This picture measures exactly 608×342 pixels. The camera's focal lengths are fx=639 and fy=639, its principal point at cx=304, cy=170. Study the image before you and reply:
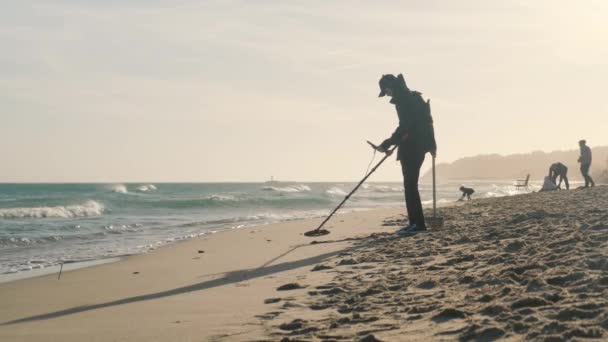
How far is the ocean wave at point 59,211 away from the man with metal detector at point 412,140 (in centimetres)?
1995

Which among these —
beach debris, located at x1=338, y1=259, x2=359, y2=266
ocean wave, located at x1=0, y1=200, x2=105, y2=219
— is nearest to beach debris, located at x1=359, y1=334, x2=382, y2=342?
beach debris, located at x1=338, y1=259, x2=359, y2=266

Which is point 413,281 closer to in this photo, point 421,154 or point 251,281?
point 251,281

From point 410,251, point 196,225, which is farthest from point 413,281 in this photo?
point 196,225

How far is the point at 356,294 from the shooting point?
14.0 feet

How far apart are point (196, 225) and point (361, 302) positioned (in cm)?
1288

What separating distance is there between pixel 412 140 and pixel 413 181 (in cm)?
53

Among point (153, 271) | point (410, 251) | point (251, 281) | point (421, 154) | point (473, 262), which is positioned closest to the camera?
point (473, 262)

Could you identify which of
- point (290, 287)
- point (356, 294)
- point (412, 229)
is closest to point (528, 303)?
point (356, 294)

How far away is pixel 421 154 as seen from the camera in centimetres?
833

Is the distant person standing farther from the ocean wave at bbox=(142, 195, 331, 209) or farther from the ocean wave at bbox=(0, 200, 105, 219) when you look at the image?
the ocean wave at bbox=(0, 200, 105, 219)

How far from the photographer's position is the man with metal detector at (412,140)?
8.28 meters

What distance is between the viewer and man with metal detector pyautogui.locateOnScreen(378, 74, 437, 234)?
828 cm

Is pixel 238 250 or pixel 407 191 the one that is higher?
pixel 407 191

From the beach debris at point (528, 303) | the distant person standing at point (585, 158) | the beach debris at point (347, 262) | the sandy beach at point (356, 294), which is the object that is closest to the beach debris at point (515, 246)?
the sandy beach at point (356, 294)
